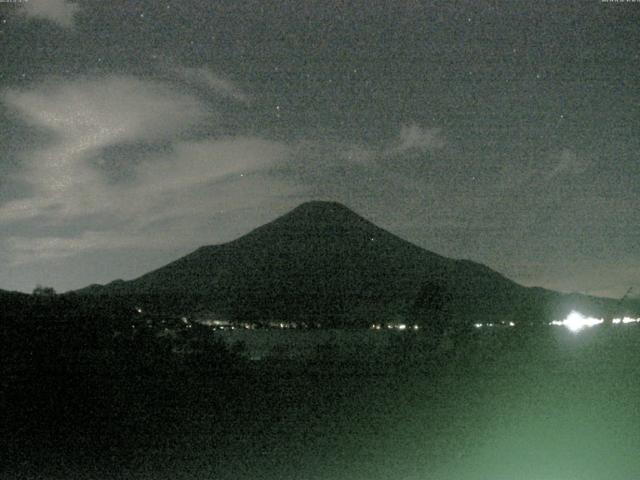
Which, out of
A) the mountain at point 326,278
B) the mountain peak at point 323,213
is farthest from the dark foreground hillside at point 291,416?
the mountain peak at point 323,213

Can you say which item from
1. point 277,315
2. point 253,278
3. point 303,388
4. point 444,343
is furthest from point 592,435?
point 253,278

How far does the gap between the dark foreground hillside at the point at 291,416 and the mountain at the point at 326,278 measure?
21.2 m

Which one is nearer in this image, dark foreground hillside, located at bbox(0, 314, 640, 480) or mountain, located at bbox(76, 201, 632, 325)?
dark foreground hillside, located at bbox(0, 314, 640, 480)

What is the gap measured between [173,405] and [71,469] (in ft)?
13.6

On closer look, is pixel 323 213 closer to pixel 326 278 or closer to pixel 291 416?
pixel 326 278

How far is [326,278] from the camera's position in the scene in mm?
90562

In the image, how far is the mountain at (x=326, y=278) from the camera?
62625mm

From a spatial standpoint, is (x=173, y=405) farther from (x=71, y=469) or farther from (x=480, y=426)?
(x=480, y=426)

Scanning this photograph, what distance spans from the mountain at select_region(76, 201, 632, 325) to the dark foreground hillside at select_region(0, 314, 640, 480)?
21246 mm

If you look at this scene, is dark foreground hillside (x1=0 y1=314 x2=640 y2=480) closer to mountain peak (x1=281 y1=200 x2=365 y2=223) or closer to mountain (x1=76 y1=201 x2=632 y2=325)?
mountain (x1=76 y1=201 x2=632 y2=325)

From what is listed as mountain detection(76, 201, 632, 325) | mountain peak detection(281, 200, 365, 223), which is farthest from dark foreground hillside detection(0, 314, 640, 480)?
mountain peak detection(281, 200, 365, 223)

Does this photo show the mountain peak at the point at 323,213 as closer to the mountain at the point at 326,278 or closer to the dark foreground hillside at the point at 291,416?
the mountain at the point at 326,278

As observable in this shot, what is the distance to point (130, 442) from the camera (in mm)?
11961

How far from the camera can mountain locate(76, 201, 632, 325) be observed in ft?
205
